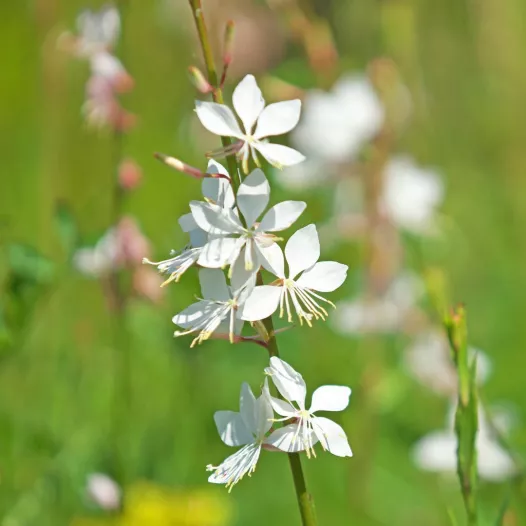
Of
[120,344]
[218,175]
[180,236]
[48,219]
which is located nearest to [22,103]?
[48,219]

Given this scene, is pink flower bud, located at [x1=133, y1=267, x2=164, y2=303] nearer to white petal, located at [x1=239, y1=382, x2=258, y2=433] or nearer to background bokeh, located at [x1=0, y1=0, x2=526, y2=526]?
background bokeh, located at [x1=0, y1=0, x2=526, y2=526]

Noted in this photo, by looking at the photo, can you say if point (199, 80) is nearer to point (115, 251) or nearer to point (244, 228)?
point (244, 228)

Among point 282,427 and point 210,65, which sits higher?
point 210,65

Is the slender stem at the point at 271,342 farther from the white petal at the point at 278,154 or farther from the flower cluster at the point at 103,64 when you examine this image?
the flower cluster at the point at 103,64

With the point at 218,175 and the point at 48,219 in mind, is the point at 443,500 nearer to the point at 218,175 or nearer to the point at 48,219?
the point at 48,219

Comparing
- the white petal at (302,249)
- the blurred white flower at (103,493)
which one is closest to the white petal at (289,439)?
the white petal at (302,249)

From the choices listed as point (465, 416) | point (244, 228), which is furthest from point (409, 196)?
point (244, 228)
